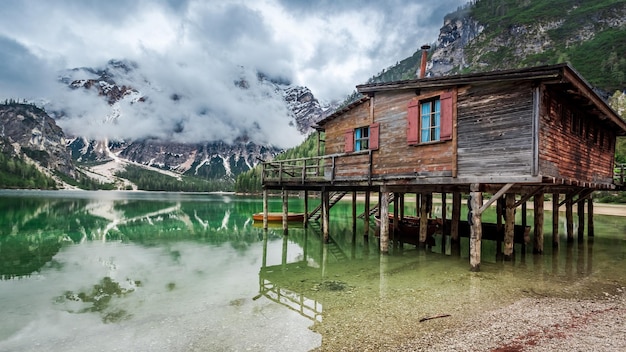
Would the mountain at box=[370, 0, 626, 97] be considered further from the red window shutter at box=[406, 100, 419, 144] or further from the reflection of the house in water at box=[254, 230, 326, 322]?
the reflection of the house in water at box=[254, 230, 326, 322]

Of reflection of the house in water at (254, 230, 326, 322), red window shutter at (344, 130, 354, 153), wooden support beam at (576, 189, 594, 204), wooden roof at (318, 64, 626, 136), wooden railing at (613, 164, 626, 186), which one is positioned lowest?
reflection of the house in water at (254, 230, 326, 322)

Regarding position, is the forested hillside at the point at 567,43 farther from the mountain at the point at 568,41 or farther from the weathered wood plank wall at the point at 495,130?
the weathered wood plank wall at the point at 495,130

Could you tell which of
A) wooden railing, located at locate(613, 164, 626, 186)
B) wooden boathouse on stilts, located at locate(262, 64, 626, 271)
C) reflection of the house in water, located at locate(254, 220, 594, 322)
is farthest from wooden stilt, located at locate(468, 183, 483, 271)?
wooden railing, located at locate(613, 164, 626, 186)

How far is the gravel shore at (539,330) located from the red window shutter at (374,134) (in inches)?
413

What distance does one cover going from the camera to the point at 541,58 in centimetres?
15225

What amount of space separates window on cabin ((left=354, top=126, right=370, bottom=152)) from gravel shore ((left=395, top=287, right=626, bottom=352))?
11.9 m

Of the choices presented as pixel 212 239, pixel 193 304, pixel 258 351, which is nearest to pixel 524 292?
pixel 258 351

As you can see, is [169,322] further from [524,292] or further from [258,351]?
[524,292]

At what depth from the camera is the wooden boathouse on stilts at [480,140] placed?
13570 mm

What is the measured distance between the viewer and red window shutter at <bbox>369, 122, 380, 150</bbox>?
61.7 ft

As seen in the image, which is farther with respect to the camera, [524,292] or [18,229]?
[18,229]

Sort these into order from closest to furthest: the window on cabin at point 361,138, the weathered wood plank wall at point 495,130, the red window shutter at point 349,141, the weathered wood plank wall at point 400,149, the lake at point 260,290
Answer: the lake at point 260,290, the weathered wood plank wall at point 495,130, the weathered wood plank wall at point 400,149, the window on cabin at point 361,138, the red window shutter at point 349,141

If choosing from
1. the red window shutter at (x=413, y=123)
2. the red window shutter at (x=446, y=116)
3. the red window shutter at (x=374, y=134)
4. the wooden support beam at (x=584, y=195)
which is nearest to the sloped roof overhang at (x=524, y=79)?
the red window shutter at (x=446, y=116)

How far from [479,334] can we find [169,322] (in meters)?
7.95
